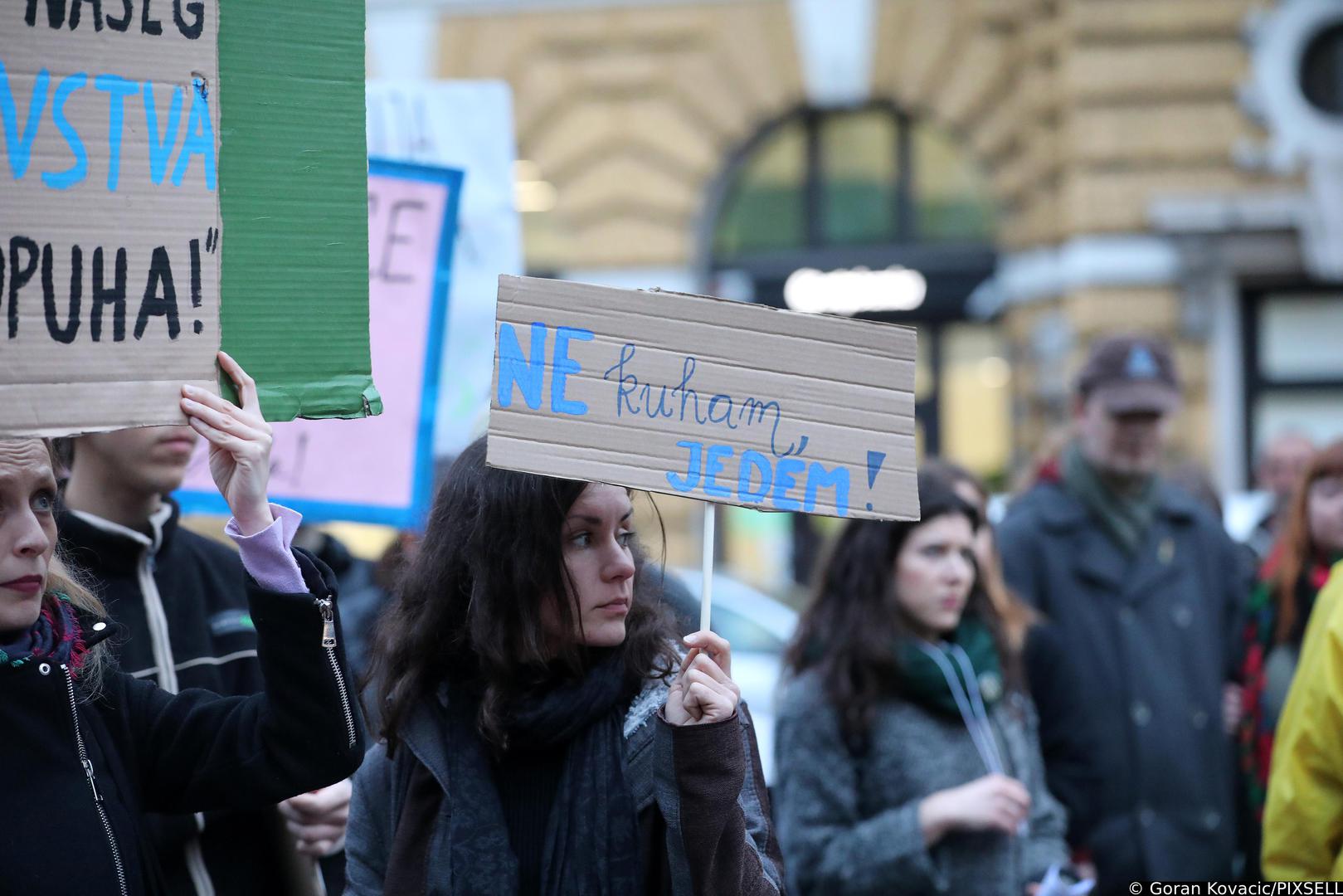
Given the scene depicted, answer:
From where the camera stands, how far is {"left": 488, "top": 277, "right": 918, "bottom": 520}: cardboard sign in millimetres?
2068

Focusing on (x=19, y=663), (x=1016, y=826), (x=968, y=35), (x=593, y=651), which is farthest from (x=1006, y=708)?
(x=968, y=35)

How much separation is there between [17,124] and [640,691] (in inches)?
44.3

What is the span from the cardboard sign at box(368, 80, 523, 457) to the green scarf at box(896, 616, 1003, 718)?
1.42 m

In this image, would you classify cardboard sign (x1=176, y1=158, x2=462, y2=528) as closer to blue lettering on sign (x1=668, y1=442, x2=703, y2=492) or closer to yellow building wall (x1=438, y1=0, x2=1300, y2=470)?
blue lettering on sign (x1=668, y1=442, x2=703, y2=492)

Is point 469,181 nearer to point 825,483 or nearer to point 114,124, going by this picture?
point 114,124

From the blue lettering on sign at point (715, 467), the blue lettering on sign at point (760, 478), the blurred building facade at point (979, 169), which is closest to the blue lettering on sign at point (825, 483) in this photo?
the blue lettering on sign at point (760, 478)

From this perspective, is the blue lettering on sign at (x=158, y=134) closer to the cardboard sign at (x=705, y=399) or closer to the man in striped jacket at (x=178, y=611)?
the cardboard sign at (x=705, y=399)

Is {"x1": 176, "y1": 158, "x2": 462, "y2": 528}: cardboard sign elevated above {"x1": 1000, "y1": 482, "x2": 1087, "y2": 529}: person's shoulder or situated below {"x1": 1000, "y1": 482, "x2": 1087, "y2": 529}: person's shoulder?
above

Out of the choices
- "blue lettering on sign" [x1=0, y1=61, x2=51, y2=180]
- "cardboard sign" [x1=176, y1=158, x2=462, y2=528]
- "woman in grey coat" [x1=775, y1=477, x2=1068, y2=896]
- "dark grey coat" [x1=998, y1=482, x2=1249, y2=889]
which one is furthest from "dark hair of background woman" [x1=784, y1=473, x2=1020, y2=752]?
"blue lettering on sign" [x1=0, y1=61, x2=51, y2=180]

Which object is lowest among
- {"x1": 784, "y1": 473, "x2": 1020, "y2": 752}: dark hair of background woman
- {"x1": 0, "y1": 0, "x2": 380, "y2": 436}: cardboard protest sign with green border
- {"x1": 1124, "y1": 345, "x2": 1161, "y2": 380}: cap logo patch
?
{"x1": 784, "y1": 473, "x2": 1020, "y2": 752}: dark hair of background woman

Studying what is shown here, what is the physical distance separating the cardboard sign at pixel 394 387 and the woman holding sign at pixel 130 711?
1221 mm

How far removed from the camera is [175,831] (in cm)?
243

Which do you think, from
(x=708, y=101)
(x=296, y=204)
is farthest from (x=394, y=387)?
(x=708, y=101)

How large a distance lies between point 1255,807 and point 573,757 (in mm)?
2558
